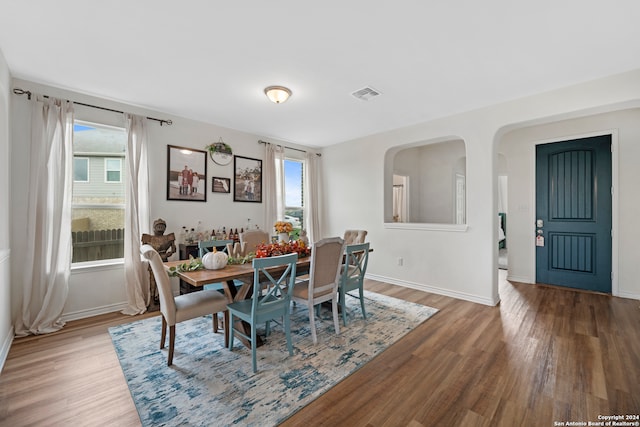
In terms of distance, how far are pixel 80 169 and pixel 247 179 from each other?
2.21 meters

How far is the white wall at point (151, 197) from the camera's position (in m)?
2.84

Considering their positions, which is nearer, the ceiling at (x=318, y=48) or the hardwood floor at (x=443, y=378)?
the hardwood floor at (x=443, y=378)

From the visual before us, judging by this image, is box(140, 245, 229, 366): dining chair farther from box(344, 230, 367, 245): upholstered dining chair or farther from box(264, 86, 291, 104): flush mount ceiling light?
box(264, 86, 291, 104): flush mount ceiling light

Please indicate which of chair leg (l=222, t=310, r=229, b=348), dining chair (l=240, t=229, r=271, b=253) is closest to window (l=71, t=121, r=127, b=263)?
dining chair (l=240, t=229, r=271, b=253)

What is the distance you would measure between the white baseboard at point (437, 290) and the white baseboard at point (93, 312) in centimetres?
382

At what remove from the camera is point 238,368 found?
219 cm

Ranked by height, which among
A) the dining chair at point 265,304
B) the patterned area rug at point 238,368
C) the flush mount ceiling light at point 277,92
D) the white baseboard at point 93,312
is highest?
the flush mount ceiling light at point 277,92

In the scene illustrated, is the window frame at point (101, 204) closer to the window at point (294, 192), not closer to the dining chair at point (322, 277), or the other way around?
the dining chair at point (322, 277)

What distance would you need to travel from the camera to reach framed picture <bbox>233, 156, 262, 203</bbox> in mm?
4633

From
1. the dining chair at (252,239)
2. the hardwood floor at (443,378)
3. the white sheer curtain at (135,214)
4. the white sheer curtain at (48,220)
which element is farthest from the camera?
the dining chair at (252,239)

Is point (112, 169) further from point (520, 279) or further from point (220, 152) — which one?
point (520, 279)

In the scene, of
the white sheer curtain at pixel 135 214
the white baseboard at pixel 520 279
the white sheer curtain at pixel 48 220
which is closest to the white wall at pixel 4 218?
the white sheer curtain at pixel 48 220

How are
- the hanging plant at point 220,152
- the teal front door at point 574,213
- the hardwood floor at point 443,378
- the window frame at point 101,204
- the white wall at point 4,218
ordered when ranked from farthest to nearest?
the hanging plant at point 220,152
the teal front door at point 574,213
the window frame at point 101,204
the white wall at point 4,218
the hardwood floor at point 443,378

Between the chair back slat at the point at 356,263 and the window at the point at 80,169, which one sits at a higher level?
the window at the point at 80,169
